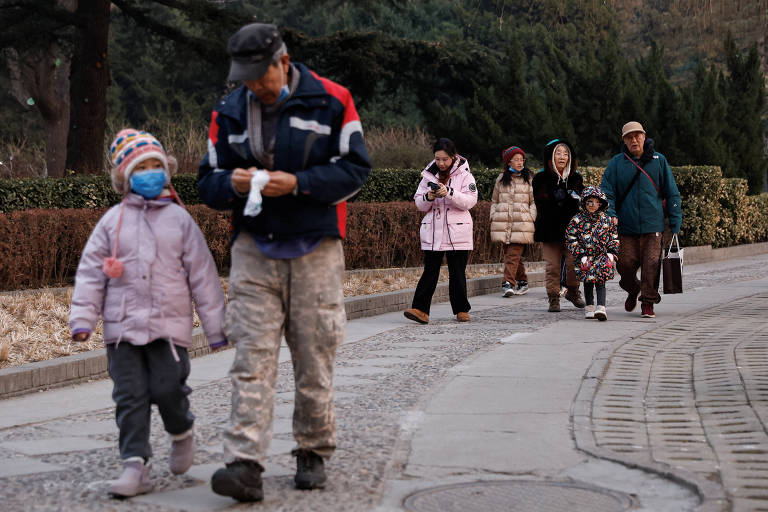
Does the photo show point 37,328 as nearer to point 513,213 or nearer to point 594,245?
point 594,245

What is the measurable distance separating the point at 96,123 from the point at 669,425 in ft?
59.2

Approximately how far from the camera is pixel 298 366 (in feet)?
Answer: 16.1

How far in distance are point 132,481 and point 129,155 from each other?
4.61 feet

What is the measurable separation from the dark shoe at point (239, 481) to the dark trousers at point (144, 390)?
43 centimetres

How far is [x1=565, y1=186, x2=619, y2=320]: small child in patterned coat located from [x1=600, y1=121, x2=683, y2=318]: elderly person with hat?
0.40 feet

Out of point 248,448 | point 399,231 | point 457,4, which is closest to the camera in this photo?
point 248,448

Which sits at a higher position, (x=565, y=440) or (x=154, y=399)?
(x=154, y=399)

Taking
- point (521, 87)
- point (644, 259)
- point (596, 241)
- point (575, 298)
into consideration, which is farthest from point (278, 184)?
point (521, 87)

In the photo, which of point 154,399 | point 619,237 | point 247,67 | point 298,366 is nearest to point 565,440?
point 298,366

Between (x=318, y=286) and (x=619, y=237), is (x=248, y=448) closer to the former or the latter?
(x=318, y=286)

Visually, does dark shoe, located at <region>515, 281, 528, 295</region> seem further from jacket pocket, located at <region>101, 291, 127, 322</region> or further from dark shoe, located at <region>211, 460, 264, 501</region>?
dark shoe, located at <region>211, 460, 264, 501</region>

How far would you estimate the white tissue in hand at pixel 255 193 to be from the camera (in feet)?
14.9

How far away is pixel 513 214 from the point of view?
14898mm

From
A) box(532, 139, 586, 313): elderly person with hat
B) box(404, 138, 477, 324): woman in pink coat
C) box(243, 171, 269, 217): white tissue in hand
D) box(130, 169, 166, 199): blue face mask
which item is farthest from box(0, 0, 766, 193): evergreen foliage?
box(243, 171, 269, 217): white tissue in hand
